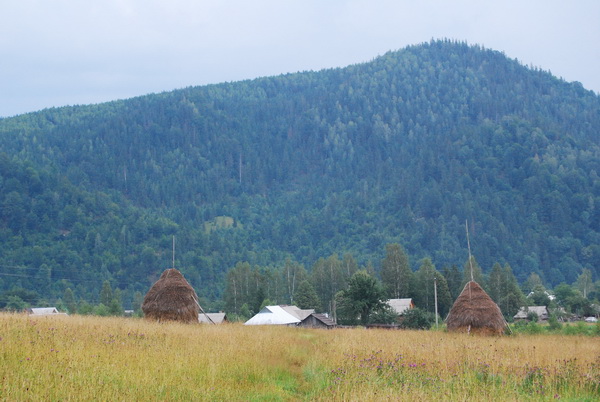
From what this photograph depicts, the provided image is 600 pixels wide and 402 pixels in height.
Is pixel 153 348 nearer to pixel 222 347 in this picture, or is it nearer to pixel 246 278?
pixel 222 347

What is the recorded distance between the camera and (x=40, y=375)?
424 inches

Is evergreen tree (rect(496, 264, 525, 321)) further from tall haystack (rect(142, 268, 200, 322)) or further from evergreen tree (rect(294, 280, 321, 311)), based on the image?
tall haystack (rect(142, 268, 200, 322))

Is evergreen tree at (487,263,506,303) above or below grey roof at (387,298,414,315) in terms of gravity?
above

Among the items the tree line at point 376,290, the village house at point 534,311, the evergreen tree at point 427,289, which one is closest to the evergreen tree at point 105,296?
the tree line at point 376,290

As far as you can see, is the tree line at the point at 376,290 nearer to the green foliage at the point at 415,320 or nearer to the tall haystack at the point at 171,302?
the green foliage at the point at 415,320

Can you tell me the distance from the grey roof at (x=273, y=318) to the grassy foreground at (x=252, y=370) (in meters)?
34.3

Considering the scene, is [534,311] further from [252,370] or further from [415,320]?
[252,370]

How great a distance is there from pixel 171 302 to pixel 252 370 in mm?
19994

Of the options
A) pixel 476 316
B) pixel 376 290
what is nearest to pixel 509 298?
pixel 376 290

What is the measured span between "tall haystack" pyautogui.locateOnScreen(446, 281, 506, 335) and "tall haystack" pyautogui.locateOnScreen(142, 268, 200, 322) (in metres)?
13.7

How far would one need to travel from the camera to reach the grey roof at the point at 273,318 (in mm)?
52312

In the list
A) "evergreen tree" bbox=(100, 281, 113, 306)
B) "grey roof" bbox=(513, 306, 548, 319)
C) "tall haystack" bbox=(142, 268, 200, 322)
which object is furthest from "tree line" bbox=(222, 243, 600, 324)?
"tall haystack" bbox=(142, 268, 200, 322)

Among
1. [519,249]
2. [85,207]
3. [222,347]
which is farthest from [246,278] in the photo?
[519,249]

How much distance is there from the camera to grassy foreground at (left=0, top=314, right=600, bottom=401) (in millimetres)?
11008
